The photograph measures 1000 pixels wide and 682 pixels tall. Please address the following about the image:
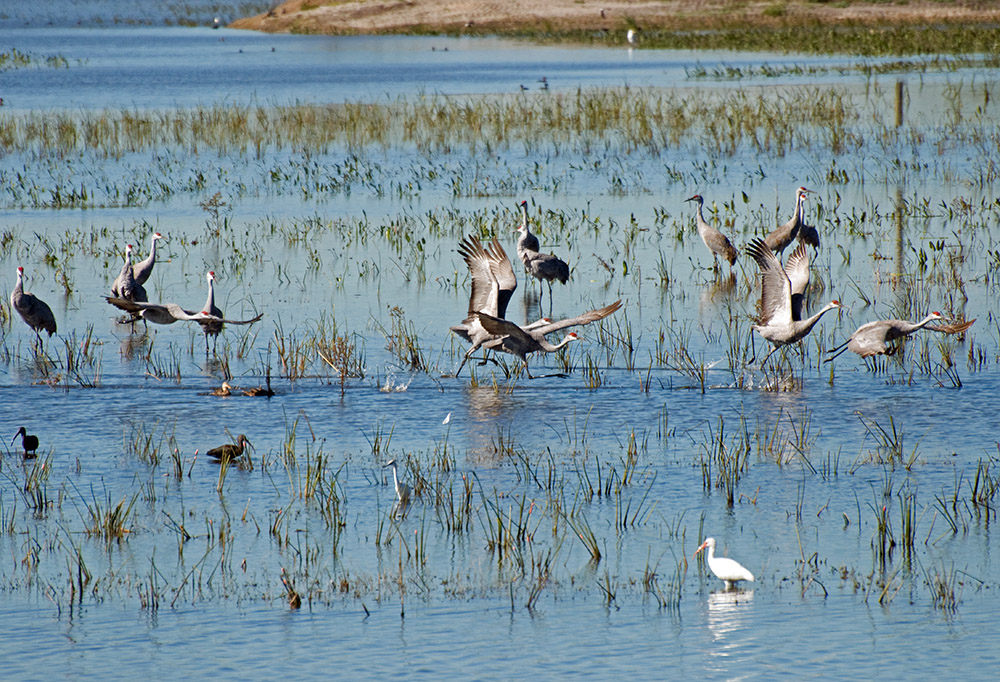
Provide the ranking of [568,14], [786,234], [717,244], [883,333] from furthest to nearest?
[568,14], [717,244], [786,234], [883,333]

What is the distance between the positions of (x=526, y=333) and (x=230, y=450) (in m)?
3.22

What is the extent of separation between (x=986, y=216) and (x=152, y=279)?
10617mm

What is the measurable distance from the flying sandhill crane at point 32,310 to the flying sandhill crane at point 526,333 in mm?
4147

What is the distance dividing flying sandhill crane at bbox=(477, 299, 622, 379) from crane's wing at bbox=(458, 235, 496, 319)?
457 mm

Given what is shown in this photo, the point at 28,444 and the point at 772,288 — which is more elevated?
the point at 772,288

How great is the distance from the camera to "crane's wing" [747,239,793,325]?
11.4 meters

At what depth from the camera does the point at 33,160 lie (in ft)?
80.4

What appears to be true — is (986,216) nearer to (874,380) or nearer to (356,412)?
(874,380)

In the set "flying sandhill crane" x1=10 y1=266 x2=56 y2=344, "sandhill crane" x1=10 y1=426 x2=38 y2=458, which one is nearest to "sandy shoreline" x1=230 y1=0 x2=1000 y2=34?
"flying sandhill crane" x1=10 y1=266 x2=56 y2=344

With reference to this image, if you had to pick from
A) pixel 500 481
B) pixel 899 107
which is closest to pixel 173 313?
pixel 500 481

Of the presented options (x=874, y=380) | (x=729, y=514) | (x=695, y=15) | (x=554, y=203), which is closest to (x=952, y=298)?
(x=874, y=380)

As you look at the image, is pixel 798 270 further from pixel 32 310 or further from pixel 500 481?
pixel 32 310

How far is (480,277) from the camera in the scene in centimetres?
1214

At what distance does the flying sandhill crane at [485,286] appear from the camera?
39.1 ft
